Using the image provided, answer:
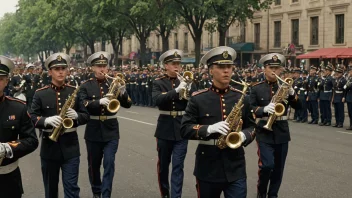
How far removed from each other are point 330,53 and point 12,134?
32.1 m

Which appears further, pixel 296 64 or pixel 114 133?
pixel 296 64

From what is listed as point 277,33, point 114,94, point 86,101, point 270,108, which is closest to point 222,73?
point 270,108

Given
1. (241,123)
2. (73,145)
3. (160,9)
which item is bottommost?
(73,145)

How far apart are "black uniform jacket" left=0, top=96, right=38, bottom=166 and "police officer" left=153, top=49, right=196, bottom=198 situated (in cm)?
302

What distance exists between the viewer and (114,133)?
8.05 metres

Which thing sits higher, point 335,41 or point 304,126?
point 335,41

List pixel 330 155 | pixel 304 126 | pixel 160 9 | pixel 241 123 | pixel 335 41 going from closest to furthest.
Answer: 1. pixel 241 123
2. pixel 330 155
3. pixel 304 126
4. pixel 160 9
5. pixel 335 41

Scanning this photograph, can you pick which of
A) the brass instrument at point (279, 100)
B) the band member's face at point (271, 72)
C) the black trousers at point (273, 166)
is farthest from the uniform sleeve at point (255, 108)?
the black trousers at point (273, 166)

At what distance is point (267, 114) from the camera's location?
25.5 feet

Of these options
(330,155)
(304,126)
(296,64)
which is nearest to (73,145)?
(330,155)

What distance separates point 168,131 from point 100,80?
134 centimetres

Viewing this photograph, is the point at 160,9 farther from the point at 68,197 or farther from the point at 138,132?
the point at 68,197

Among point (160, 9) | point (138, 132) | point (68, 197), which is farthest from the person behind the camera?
point (160, 9)

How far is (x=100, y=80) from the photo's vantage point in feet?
27.6
